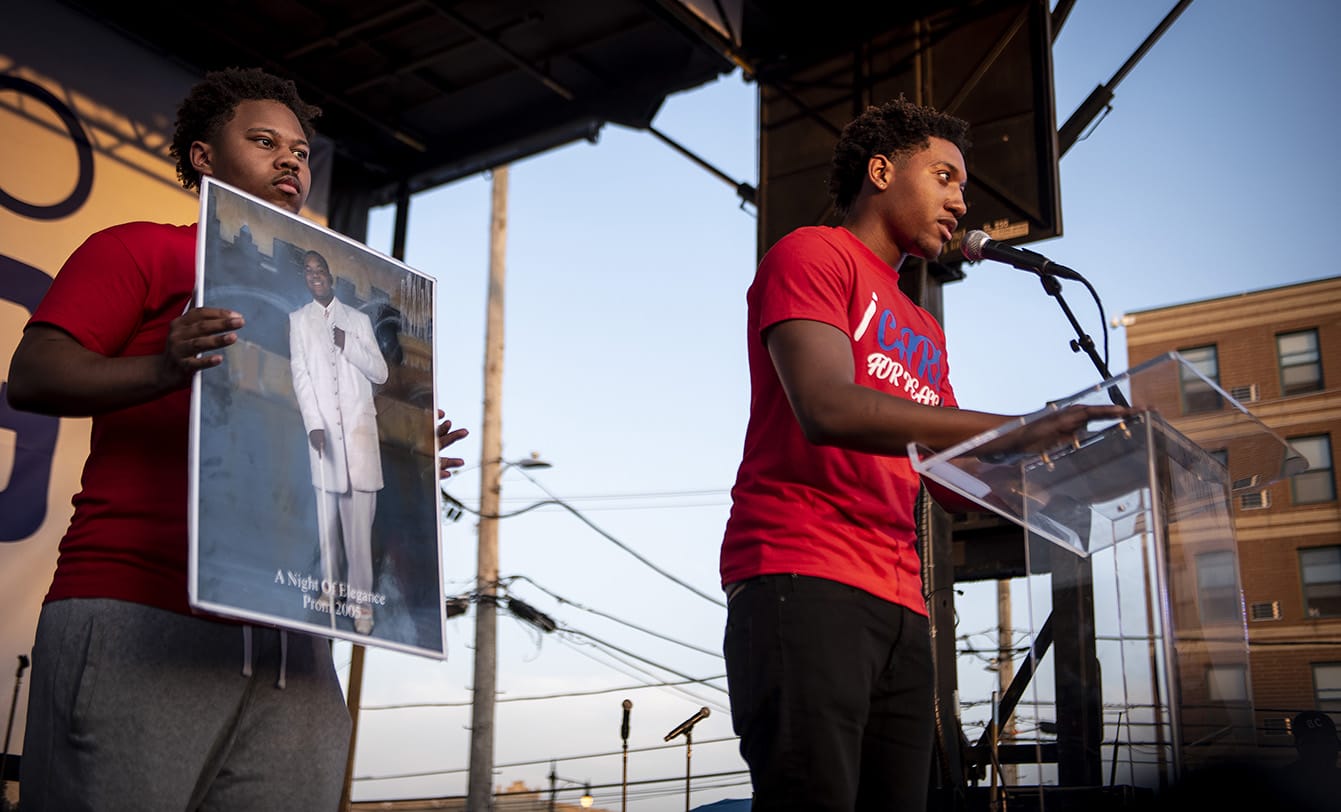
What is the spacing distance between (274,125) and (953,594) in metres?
4.89

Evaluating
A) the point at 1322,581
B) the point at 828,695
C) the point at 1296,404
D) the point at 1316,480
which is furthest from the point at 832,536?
the point at 1316,480

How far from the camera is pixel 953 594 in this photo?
6504 millimetres

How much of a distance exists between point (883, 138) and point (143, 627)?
1.71m

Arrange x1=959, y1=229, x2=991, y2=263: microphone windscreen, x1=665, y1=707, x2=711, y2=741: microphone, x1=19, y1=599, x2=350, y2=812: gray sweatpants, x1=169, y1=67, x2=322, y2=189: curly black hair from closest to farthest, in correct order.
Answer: x1=19, y1=599, x2=350, y2=812: gray sweatpants, x1=169, y1=67, x2=322, y2=189: curly black hair, x1=959, y1=229, x2=991, y2=263: microphone windscreen, x1=665, y1=707, x2=711, y2=741: microphone

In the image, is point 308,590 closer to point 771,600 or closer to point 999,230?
point 771,600

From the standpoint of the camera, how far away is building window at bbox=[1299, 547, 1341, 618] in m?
18.6

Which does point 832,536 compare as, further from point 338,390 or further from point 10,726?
point 10,726

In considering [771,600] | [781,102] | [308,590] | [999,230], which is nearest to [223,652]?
[308,590]

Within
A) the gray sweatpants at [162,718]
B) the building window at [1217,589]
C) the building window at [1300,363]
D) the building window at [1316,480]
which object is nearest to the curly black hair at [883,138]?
the building window at [1217,589]

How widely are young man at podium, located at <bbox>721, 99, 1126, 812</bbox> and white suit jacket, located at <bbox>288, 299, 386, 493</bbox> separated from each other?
65 centimetres

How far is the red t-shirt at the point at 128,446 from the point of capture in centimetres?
198

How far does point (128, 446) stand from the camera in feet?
6.79

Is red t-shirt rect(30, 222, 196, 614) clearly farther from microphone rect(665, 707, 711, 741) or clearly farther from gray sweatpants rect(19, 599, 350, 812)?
microphone rect(665, 707, 711, 741)

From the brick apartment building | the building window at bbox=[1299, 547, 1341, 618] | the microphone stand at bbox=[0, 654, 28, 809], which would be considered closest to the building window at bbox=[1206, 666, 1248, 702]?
the microphone stand at bbox=[0, 654, 28, 809]
